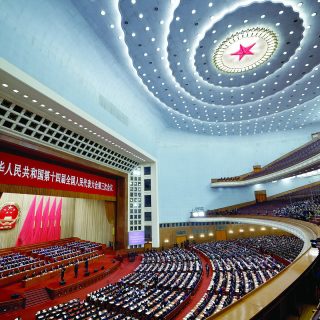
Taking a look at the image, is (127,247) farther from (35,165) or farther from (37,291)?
(35,165)

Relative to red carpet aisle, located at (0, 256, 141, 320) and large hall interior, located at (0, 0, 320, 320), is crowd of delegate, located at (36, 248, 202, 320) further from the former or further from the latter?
red carpet aisle, located at (0, 256, 141, 320)

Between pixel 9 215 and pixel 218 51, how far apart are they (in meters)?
20.3

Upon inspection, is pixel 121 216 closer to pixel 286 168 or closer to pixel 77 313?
pixel 77 313

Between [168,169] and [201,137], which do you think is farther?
[201,137]

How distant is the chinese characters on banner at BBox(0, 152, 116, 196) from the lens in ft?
43.8

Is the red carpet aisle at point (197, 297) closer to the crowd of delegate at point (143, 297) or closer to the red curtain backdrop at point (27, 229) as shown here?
the crowd of delegate at point (143, 297)

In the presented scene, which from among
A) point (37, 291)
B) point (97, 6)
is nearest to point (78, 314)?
point (37, 291)

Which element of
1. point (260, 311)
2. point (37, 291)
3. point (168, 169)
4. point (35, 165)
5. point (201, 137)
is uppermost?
point (201, 137)

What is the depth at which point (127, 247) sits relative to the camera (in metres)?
22.3

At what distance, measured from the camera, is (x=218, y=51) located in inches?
595

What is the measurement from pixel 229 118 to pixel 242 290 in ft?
61.7

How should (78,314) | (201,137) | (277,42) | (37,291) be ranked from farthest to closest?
(201,137) → (277,42) → (37,291) → (78,314)

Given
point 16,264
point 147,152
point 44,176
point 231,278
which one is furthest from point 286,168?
point 16,264

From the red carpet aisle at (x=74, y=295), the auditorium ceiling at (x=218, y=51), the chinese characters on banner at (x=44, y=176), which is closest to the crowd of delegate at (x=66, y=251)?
the red carpet aisle at (x=74, y=295)
